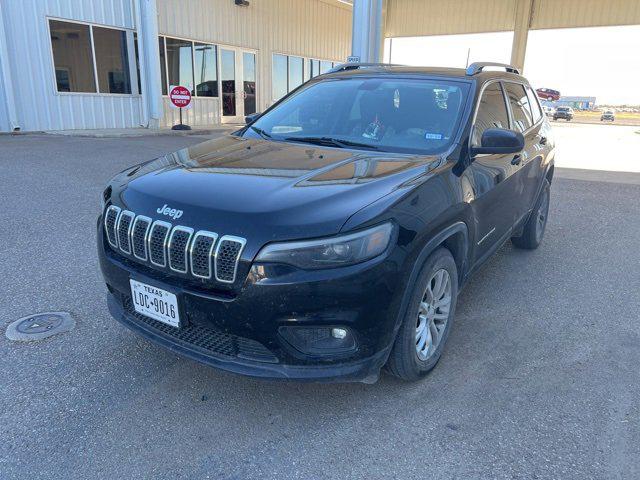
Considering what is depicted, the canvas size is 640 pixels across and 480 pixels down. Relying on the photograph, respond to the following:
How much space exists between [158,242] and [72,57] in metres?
14.4

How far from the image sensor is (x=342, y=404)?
274 centimetres

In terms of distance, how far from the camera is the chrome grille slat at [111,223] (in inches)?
108

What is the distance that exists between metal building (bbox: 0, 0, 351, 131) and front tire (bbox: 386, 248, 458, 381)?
13.8 m

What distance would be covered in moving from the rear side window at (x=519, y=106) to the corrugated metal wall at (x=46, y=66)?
13159 millimetres

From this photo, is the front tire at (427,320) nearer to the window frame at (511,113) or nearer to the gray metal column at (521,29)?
the window frame at (511,113)

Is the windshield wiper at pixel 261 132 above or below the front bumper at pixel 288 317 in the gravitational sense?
above

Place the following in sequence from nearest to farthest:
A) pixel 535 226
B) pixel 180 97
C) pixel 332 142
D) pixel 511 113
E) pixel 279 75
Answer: pixel 332 142
pixel 511 113
pixel 535 226
pixel 180 97
pixel 279 75

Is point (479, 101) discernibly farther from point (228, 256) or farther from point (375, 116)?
point (228, 256)

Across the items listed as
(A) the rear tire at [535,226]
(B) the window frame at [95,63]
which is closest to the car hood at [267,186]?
(A) the rear tire at [535,226]

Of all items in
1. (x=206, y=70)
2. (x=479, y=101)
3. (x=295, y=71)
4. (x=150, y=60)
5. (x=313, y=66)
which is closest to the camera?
(x=479, y=101)

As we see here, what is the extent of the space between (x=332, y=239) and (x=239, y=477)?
111cm

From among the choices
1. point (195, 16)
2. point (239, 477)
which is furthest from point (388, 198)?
point (195, 16)

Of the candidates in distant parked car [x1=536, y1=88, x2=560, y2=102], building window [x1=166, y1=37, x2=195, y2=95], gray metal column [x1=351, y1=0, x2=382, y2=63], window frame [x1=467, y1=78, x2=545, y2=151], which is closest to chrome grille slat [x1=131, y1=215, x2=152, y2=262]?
window frame [x1=467, y1=78, x2=545, y2=151]

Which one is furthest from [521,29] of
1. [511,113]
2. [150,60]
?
[511,113]
